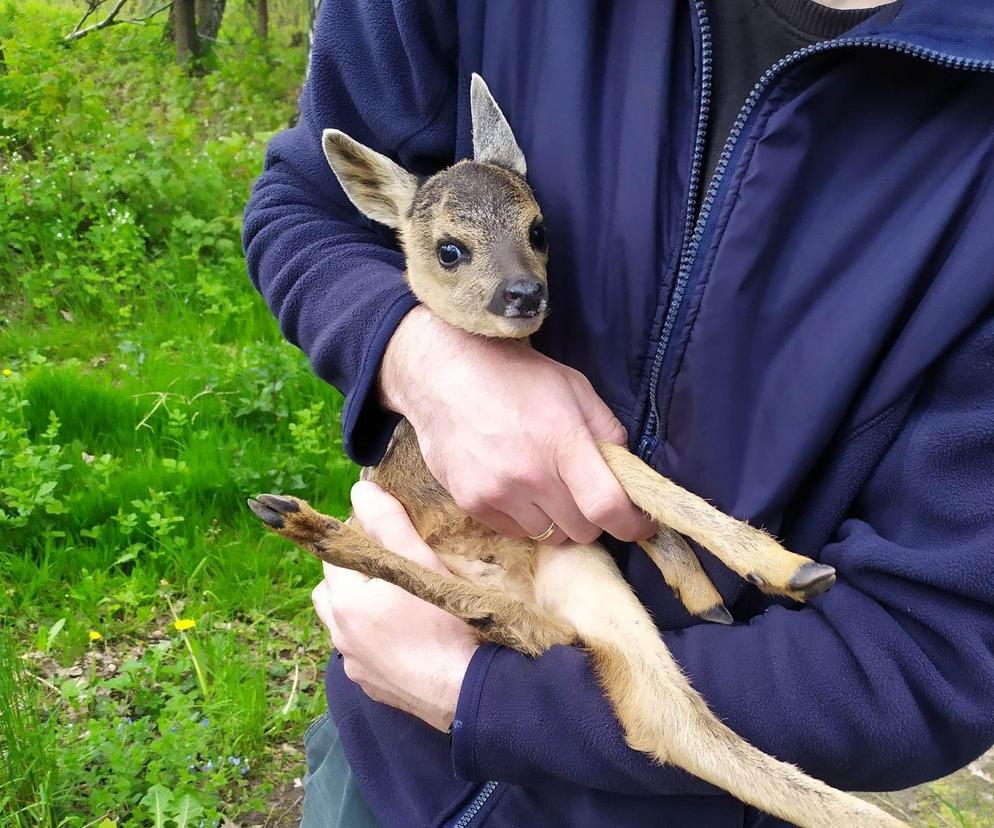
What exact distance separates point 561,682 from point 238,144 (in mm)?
5769

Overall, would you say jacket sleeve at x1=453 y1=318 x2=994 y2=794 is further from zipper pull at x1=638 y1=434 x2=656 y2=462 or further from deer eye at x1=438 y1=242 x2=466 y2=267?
deer eye at x1=438 y1=242 x2=466 y2=267

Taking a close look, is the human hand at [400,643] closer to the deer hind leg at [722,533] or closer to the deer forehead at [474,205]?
the deer hind leg at [722,533]

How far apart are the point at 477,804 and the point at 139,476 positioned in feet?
7.84

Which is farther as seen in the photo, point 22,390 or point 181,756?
point 22,390

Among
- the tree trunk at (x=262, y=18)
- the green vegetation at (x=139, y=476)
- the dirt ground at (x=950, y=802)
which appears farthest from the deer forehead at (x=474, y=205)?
the tree trunk at (x=262, y=18)

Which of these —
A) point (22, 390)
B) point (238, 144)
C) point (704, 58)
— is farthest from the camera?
point (238, 144)

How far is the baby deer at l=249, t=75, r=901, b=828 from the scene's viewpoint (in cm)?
161

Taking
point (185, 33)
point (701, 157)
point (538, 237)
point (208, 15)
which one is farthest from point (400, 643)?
point (208, 15)

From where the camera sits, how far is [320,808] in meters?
→ 2.15

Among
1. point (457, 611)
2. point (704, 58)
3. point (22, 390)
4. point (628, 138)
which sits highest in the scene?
point (704, 58)

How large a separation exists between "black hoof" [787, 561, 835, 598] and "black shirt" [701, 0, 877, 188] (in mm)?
696

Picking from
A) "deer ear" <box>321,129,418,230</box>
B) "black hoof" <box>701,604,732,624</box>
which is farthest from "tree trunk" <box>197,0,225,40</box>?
"black hoof" <box>701,604,732,624</box>

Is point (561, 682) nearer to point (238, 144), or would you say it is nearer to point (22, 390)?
point (22, 390)

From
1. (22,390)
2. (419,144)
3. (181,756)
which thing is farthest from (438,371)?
(22,390)
